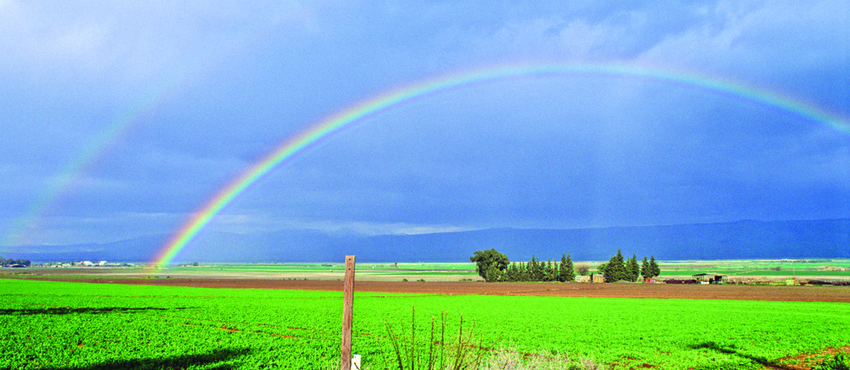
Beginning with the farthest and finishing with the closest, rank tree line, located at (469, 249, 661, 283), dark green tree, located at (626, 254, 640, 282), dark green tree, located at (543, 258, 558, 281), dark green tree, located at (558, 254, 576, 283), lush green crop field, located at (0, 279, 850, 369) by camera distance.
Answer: dark green tree, located at (626, 254, 640, 282), dark green tree, located at (543, 258, 558, 281), tree line, located at (469, 249, 661, 283), dark green tree, located at (558, 254, 576, 283), lush green crop field, located at (0, 279, 850, 369)

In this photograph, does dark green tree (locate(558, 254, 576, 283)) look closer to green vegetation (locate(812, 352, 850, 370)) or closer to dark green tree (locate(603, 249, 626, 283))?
dark green tree (locate(603, 249, 626, 283))

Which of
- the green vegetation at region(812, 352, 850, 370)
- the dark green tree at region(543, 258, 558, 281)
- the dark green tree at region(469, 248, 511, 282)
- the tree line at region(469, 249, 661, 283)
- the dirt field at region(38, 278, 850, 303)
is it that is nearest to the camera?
the green vegetation at region(812, 352, 850, 370)

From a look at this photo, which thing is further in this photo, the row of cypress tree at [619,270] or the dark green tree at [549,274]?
the row of cypress tree at [619,270]

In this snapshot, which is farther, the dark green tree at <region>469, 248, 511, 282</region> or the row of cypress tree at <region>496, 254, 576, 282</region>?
the dark green tree at <region>469, 248, 511, 282</region>

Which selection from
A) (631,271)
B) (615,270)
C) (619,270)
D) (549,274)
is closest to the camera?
(549,274)

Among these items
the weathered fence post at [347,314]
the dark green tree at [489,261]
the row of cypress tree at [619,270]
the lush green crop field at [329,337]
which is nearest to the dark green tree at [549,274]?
the dark green tree at [489,261]

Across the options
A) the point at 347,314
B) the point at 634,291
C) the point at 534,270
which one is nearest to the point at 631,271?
the point at 534,270

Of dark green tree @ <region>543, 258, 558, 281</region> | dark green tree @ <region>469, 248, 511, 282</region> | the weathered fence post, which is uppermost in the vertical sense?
the weathered fence post

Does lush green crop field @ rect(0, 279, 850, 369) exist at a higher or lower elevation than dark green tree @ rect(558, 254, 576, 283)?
higher

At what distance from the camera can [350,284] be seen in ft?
24.1

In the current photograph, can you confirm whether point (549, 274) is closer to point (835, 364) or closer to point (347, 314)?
point (835, 364)

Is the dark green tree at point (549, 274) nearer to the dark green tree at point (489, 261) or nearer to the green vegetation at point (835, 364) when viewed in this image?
the dark green tree at point (489, 261)

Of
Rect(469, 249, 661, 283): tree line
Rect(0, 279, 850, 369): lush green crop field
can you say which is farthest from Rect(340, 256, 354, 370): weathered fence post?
Rect(469, 249, 661, 283): tree line

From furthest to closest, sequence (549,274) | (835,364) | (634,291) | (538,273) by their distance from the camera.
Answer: (549,274) < (538,273) < (634,291) < (835,364)
